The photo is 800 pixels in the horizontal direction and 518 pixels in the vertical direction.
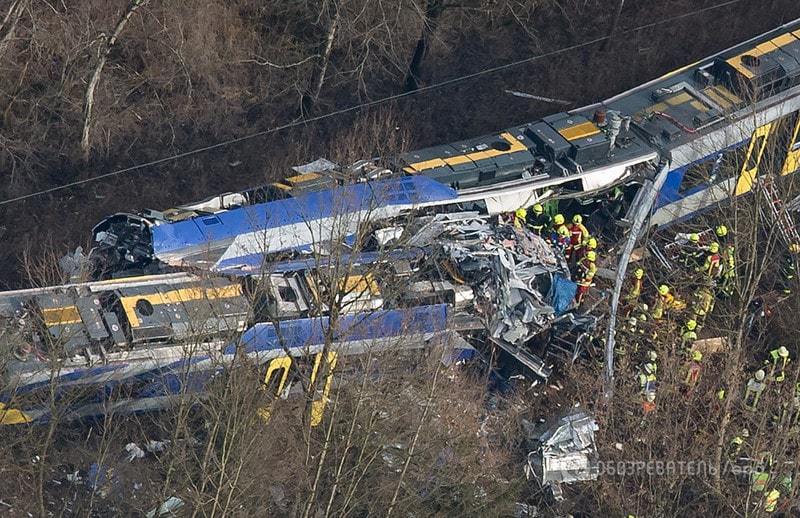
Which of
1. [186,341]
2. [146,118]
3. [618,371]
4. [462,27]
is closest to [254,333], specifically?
[186,341]

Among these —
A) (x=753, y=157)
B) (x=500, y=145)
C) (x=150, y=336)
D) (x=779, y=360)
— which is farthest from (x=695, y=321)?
(x=150, y=336)

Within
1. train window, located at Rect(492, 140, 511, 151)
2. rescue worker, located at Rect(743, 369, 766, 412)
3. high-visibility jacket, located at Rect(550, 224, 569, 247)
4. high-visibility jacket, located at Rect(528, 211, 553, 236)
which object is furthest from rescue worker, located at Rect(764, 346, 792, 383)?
train window, located at Rect(492, 140, 511, 151)

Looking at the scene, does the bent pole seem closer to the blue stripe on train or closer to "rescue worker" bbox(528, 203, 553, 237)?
"rescue worker" bbox(528, 203, 553, 237)

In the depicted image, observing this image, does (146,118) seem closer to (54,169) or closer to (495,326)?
(54,169)

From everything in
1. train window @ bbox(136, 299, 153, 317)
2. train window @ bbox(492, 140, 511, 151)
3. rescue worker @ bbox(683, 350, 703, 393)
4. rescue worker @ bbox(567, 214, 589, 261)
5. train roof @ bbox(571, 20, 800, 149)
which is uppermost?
train window @ bbox(136, 299, 153, 317)

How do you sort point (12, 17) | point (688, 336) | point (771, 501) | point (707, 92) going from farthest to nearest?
point (707, 92) → point (12, 17) → point (688, 336) → point (771, 501)

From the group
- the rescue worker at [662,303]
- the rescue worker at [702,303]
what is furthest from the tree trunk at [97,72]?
the rescue worker at [702,303]

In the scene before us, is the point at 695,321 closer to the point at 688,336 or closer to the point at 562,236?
the point at 688,336
